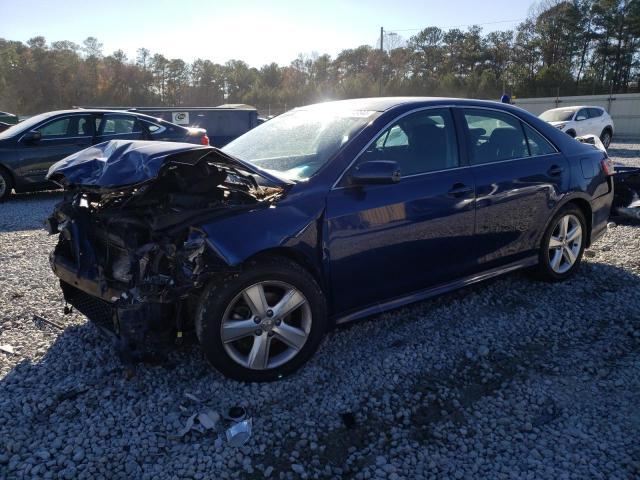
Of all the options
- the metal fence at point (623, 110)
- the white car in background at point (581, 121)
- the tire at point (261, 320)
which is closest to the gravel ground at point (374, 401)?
the tire at point (261, 320)

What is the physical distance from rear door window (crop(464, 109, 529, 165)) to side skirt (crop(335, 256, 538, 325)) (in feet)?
2.93

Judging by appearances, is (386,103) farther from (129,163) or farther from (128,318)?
(128,318)

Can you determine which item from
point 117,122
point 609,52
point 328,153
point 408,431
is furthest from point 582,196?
point 609,52

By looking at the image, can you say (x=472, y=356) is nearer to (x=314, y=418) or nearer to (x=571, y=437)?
(x=571, y=437)

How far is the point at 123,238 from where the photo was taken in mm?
2955

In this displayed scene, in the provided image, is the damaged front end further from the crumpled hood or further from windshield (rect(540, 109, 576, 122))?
windshield (rect(540, 109, 576, 122))

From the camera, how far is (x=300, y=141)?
12.1 feet

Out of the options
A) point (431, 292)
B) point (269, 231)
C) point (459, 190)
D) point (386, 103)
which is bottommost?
point (431, 292)

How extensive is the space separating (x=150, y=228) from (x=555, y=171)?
3422 mm

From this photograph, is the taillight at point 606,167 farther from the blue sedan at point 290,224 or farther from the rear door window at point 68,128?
the rear door window at point 68,128

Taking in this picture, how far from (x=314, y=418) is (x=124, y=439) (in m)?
0.97

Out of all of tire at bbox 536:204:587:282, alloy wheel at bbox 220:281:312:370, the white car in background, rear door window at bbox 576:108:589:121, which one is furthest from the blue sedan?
rear door window at bbox 576:108:589:121

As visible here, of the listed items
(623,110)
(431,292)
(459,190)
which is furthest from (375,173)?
(623,110)

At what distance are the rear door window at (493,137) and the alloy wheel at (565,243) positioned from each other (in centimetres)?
81
